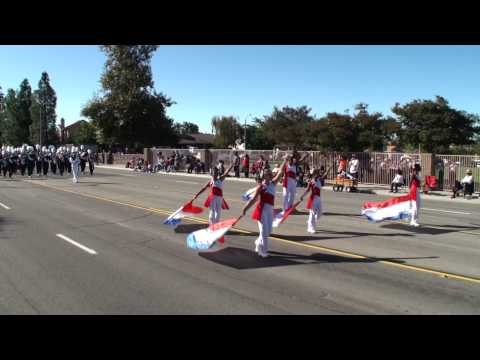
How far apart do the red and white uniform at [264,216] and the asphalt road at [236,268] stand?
1.03ft

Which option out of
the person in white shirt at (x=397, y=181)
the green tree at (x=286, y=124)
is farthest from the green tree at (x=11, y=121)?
Result: the person in white shirt at (x=397, y=181)

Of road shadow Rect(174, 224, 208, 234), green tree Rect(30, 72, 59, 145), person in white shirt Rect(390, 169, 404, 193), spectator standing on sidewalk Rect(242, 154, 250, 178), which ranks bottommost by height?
road shadow Rect(174, 224, 208, 234)

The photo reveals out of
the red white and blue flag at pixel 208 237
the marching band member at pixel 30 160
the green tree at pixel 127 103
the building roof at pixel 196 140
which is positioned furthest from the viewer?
the building roof at pixel 196 140

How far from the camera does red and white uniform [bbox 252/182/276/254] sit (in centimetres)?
867

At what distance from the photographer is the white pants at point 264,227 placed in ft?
28.4

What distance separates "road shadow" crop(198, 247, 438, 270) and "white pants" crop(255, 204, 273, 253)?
0.81 ft

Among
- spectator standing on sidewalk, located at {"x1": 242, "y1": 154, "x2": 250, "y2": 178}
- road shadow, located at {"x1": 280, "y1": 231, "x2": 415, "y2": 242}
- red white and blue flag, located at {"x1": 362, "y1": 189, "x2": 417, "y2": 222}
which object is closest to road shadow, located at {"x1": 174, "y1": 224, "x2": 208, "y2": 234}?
road shadow, located at {"x1": 280, "y1": 231, "x2": 415, "y2": 242}

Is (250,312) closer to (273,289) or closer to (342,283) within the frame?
(273,289)

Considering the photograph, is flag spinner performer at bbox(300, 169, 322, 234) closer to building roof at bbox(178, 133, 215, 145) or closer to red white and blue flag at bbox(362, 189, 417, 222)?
red white and blue flag at bbox(362, 189, 417, 222)

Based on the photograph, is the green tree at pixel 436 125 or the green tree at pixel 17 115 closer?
the green tree at pixel 436 125

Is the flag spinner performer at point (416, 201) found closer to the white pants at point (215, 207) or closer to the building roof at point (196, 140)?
the white pants at point (215, 207)

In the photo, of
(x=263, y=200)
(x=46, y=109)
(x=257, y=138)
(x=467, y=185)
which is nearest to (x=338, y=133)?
(x=467, y=185)

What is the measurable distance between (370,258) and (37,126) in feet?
315
